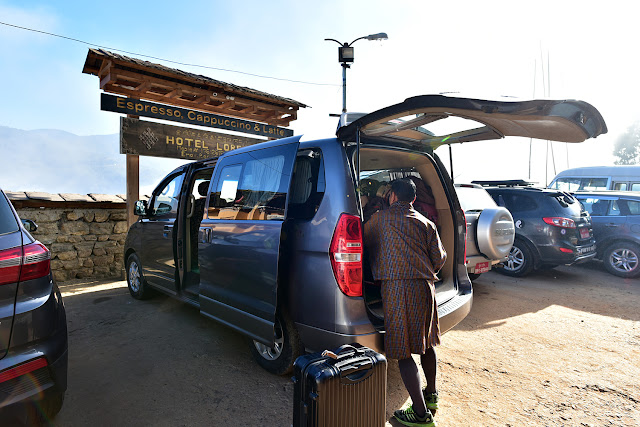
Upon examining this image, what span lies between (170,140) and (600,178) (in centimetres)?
1169

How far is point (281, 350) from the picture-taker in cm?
288

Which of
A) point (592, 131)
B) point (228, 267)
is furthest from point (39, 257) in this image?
point (592, 131)

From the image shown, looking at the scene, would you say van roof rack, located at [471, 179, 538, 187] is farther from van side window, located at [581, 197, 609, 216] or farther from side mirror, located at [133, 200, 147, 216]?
side mirror, located at [133, 200, 147, 216]

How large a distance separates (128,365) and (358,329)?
230 centimetres

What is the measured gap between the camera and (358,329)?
7.55 feet

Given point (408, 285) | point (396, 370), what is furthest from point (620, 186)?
point (408, 285)

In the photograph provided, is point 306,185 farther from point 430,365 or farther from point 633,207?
point 633,207

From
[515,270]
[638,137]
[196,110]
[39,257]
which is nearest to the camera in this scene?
[39,257]

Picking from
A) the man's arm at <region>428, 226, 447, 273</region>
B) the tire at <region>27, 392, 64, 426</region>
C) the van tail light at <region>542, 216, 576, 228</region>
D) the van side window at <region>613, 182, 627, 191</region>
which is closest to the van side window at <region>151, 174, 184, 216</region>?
the tire at <region>27, 392, 64, 426</region>

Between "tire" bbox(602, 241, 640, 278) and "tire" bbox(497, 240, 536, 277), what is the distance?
1987mm

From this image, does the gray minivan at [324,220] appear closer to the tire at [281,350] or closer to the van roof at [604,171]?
the tire at [281,350]

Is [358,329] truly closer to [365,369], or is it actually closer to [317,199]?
[365,369]

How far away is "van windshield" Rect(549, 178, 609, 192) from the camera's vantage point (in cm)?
1038

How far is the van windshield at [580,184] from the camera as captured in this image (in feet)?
34.1
